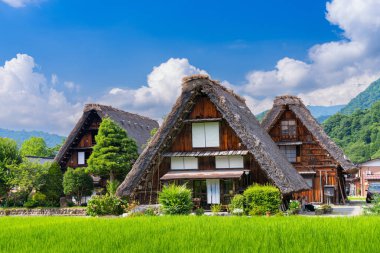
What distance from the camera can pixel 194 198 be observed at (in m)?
23.9

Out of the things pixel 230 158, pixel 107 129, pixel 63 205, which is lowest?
pixel 63 205

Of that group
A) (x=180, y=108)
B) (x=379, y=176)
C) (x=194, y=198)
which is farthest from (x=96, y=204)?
(x=379, y=176)

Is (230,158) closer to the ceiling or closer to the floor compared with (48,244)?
closer to the ceiling

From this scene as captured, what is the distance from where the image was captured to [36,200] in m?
31.0

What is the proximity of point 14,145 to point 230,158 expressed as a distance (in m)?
17.9

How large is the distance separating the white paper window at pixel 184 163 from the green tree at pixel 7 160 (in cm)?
1290

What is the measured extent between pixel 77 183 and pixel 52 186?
72.6 inches

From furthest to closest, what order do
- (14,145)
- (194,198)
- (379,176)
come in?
(379,176) < (14,145) < (194,198)

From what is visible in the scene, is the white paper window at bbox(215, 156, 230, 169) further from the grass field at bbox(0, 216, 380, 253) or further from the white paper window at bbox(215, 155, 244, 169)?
the grass field at bbox(0, 216, 380, 253)

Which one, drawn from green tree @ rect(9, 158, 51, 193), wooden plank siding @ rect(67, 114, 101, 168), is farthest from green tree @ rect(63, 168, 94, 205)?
wooden plank siding @ rect(67, 114, 101, 168)

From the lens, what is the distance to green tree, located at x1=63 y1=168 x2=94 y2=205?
1298 inches

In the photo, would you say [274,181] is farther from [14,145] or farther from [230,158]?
[14,145]

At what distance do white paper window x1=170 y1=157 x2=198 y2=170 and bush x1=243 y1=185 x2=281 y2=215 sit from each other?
4988 mm

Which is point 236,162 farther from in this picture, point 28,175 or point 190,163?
point 28,175
